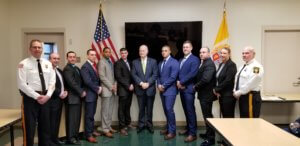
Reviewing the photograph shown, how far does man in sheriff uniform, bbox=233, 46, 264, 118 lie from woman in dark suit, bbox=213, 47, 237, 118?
0.49ft

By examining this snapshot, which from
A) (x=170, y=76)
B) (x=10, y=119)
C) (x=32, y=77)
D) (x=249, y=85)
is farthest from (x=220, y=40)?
(x=10, y=119)

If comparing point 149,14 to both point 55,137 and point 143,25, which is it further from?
point 55,137

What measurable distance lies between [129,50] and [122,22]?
0.63m

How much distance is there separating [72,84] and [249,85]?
279 centimetres

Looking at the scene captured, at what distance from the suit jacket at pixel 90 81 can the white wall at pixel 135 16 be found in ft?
3.63

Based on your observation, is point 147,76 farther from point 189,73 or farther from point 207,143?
point 207,143

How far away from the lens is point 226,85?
3811 millimetres

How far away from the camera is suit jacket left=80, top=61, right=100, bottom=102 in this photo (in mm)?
3986

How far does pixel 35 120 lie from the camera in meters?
3.10

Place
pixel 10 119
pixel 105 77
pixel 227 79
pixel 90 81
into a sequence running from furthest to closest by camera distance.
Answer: pixel 105 77, pixel 90 81, pixel 227 79, pixel 10 119

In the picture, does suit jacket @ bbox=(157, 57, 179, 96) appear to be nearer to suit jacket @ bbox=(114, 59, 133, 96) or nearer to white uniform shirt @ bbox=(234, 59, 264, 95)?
suit jacket @ bbox=(114, 59, 133, 96)

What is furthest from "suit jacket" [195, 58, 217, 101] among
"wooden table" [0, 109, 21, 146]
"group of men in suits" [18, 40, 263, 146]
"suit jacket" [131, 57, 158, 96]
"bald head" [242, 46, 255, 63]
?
"wooden table" [0, 109, 21, 146]

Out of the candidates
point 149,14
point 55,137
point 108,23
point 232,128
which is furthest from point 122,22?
point 232,128

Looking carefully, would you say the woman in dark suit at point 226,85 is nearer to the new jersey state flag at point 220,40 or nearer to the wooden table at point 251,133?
the new jersey state flag at point 220,40
